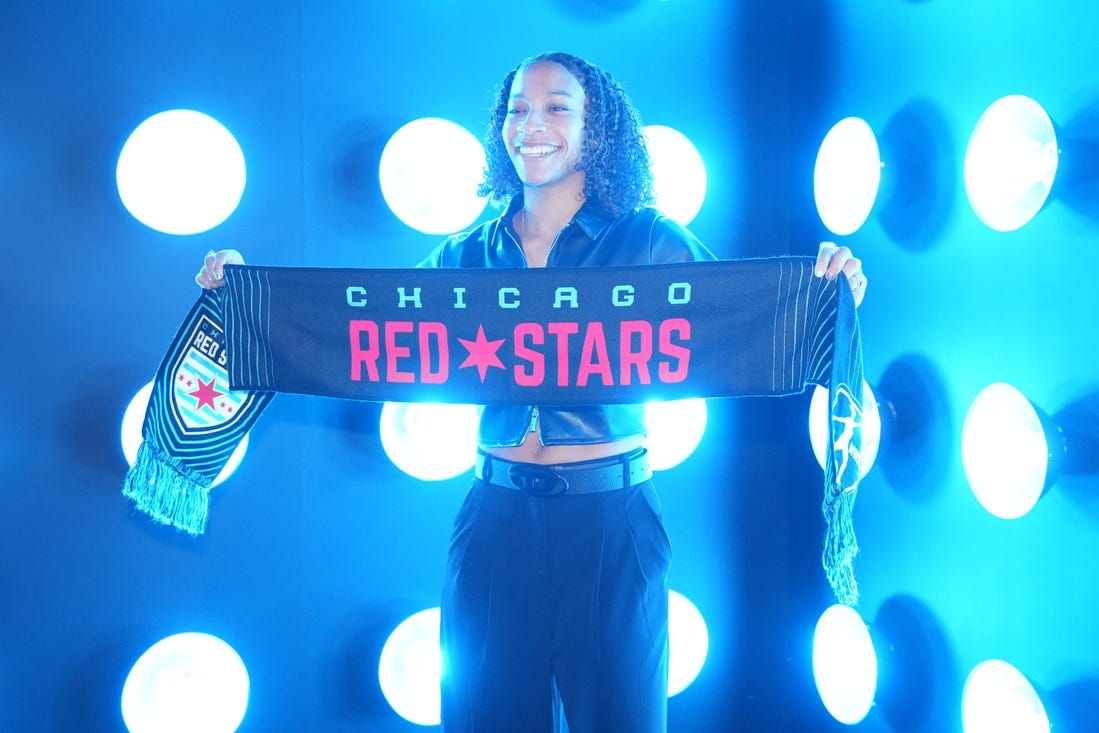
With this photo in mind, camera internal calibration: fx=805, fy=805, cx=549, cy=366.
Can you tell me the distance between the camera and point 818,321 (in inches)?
59.9

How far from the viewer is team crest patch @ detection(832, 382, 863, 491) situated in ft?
4.83

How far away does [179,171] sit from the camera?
1.85 metres

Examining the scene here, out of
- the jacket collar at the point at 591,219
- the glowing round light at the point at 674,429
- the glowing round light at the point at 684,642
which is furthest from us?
the glowing round light at the point at 684,642

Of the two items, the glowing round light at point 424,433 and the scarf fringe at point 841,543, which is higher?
the glowing round light at point 424,433

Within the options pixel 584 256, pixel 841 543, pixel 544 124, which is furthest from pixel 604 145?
pixel 841 543

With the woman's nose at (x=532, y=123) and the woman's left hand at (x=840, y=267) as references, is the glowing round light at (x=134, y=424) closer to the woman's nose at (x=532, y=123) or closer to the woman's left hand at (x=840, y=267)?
the woman's nose at (x=532, y=123)

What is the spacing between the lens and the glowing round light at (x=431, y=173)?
1.97 metres

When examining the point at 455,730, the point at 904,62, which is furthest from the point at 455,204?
the point at 455,730

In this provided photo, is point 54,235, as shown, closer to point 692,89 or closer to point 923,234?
point 692,89

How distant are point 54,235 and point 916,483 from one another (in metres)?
2.03

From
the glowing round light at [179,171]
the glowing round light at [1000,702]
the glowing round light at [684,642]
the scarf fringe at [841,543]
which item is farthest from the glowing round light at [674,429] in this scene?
the glowing round light at [179,171]

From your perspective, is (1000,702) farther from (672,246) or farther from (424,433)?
(424,433)

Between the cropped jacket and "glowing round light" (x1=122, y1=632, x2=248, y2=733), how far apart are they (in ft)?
3.09

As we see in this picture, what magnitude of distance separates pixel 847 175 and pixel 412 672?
1.62 m
